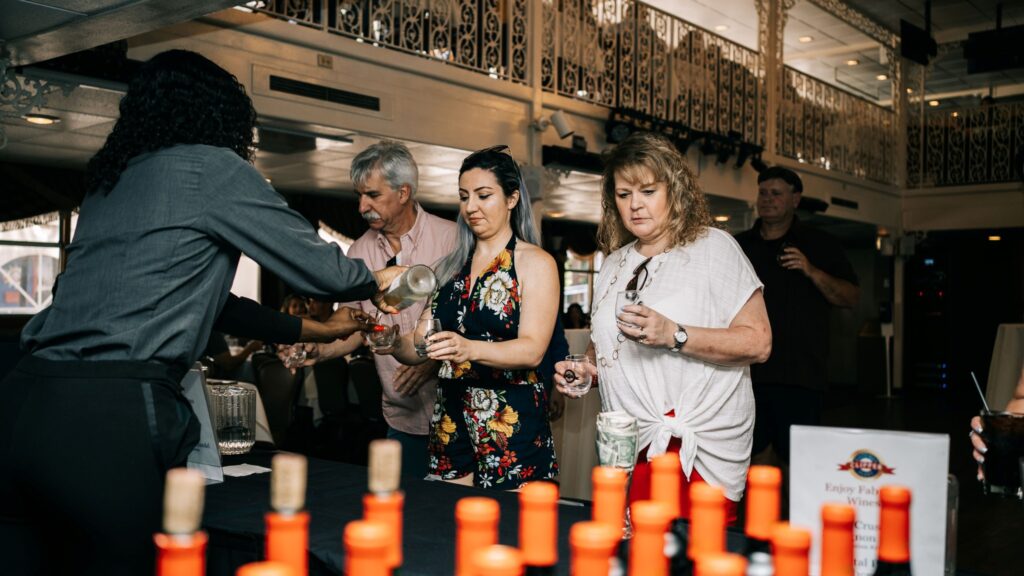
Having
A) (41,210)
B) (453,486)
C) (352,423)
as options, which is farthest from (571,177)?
(453,486)

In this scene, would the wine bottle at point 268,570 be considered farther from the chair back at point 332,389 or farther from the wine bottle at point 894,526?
the chair back at point 332,389

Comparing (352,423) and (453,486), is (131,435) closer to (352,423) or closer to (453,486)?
(453,486)

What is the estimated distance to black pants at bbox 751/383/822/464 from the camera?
3.67m

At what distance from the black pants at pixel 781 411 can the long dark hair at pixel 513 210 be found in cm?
171

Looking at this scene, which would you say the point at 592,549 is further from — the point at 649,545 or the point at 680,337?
the point at 680,337

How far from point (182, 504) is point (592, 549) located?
14.7 inches

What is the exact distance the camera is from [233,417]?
7.82 feet

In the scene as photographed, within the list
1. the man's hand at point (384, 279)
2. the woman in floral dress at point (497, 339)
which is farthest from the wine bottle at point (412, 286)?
the woman in floral dress at point (497, 339)

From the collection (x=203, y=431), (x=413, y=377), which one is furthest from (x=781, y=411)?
(x=203, y=431)

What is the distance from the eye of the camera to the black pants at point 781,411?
367 centimetres

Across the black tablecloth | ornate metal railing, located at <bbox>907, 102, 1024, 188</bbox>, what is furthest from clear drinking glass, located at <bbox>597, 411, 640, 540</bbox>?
ornate metal railing, located at <bbox>907, 102, 1024, 188</bbox>

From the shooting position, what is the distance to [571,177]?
10367 millimetres

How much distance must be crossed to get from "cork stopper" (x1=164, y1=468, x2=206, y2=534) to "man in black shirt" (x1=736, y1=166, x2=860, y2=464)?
127 inches

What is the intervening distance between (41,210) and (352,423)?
6041mm
